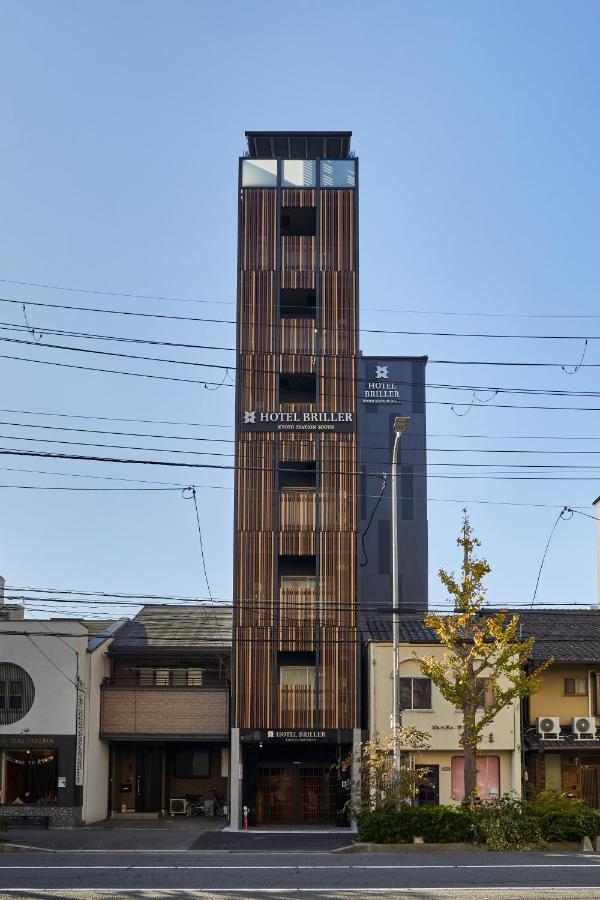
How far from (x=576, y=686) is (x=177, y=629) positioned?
1736 centimetres

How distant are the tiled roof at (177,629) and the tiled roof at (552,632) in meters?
6.90

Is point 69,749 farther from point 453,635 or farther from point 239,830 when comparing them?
point 453,635

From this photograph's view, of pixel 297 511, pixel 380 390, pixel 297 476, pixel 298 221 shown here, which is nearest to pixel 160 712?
pixel 297 511

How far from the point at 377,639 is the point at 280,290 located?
15.0m

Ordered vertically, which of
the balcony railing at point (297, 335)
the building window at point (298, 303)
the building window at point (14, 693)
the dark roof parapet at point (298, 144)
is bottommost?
the building window at point (14, 693)

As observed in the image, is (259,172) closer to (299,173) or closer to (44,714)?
(299,173)

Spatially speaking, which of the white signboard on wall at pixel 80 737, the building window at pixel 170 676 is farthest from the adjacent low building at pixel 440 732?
the white signboard on wall at pixel 80 737

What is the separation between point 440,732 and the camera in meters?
41.4

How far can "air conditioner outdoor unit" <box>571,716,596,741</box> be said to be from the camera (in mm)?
42062

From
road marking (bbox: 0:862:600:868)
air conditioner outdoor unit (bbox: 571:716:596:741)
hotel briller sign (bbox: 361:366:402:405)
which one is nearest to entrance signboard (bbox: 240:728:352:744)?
air conditioner outdoor unit (bbox: 571:716:596:741)

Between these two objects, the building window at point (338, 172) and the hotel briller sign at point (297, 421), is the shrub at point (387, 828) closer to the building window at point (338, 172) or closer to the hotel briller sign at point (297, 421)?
the hotel briller sign at point (297, 421)

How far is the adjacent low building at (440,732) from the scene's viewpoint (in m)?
41.3

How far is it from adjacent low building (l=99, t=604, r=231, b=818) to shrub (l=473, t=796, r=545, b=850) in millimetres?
15076

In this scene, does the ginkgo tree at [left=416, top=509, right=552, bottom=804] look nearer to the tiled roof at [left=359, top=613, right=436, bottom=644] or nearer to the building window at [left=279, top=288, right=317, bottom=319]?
the tiled roof at [left=359, top=613, right=436, bottom=644]
